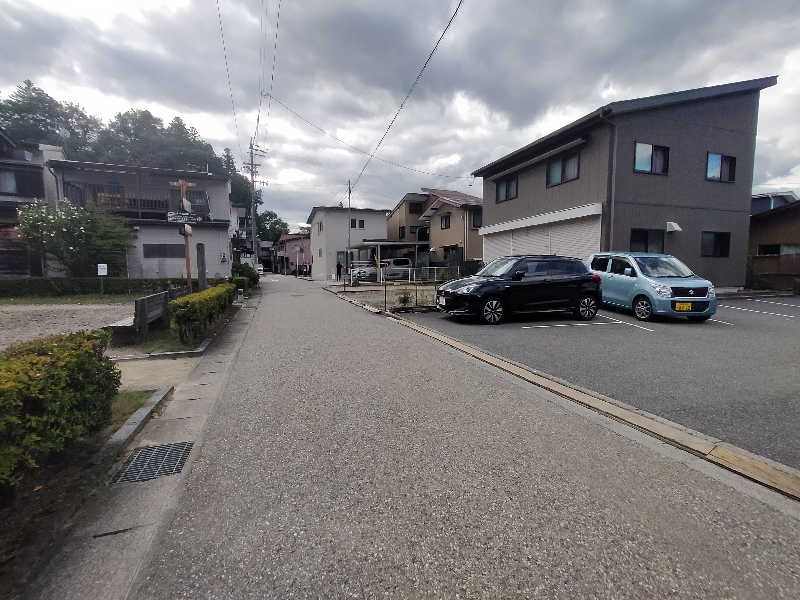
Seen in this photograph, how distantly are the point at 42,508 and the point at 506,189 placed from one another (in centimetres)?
2016

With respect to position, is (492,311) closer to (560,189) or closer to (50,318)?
(560,189)

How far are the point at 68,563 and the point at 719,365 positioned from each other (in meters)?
7.41

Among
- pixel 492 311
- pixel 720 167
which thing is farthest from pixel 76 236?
pixel 720 167

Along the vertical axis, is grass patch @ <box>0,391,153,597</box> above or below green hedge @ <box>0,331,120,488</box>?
below

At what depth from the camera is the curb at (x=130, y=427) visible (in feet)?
10.0

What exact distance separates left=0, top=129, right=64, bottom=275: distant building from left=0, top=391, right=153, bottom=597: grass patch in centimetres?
2237

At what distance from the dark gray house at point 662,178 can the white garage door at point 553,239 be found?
0.19 feet

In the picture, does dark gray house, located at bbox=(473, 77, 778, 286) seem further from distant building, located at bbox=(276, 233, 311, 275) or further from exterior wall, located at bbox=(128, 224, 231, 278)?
distant building, located at bbox=(276, 233, 311, 275)

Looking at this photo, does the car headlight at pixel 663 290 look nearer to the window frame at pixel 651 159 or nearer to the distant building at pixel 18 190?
the window frame at pixel 651 159

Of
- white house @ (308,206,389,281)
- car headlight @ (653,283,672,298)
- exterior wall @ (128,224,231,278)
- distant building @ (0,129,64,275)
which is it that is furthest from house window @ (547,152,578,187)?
distant building @ (0,129,64,275)

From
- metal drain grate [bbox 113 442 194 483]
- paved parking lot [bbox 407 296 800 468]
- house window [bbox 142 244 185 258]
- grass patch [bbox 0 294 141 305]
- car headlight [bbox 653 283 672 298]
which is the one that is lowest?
metal drain grate [bbox 113 442 194 483]

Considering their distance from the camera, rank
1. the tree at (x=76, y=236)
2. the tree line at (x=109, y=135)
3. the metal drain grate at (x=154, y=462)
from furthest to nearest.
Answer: the tree line at (x=109, y=135) < the tree at (x=76, y=236) < the metal drain grate at (x=154, y=462)

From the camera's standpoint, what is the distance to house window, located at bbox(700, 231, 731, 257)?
1488 centimetres

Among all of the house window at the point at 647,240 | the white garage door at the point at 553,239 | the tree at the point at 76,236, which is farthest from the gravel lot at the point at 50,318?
the house window at the point at 647,240
